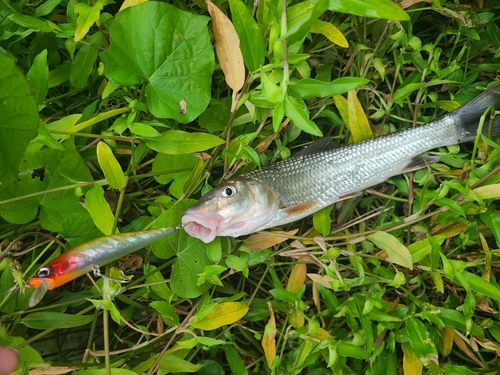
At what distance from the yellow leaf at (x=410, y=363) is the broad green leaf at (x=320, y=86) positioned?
111 centimetres

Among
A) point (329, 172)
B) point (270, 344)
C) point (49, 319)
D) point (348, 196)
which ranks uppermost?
point (329, 172)

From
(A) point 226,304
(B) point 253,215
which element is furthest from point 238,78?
(A) point 226,304

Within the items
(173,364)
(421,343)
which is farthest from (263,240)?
(421,343)

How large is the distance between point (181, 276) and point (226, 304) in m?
0.21

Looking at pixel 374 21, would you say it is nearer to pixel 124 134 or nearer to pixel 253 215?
pixel 253 215

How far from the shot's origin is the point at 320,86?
117 cm

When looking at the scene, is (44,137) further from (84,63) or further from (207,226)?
(207,226)

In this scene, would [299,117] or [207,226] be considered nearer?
[299,117]

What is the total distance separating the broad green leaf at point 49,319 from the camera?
5.13ft

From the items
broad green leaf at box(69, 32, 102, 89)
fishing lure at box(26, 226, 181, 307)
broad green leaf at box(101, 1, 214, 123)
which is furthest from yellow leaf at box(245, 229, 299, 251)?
broad green leaf at box(69, 32, 102, 89)

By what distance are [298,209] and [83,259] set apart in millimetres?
791

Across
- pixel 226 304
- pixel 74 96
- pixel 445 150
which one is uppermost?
pixel 74 96

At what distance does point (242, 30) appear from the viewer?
1.26 m

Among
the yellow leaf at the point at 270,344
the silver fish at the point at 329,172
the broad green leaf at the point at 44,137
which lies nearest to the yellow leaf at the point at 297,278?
the yellow leaf at the point at 270,344
